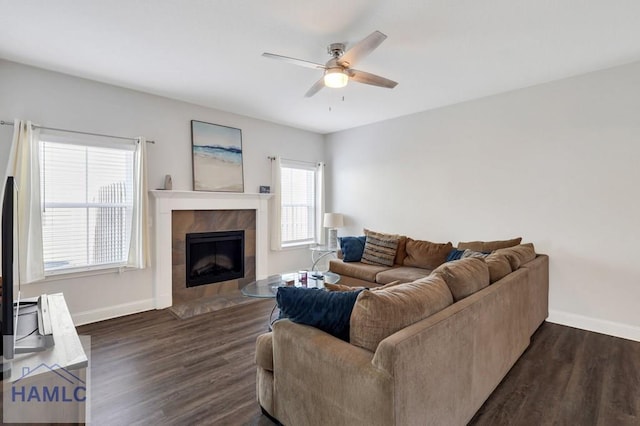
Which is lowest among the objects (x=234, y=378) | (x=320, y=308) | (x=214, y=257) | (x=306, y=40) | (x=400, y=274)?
(x=234, y=378)

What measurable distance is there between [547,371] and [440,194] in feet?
8.24

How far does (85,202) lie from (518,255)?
454 centimetres

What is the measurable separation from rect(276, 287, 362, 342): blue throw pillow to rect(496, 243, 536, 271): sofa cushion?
1815mm

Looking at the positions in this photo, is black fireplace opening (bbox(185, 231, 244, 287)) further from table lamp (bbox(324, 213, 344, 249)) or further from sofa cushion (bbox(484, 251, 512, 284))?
sofa cushion (bbox(484, 251, 512, 284))

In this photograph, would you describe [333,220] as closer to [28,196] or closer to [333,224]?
[333,224]

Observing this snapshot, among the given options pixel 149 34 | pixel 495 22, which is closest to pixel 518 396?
pixel 495 22

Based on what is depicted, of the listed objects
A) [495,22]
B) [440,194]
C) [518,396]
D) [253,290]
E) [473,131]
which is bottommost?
[518,396]

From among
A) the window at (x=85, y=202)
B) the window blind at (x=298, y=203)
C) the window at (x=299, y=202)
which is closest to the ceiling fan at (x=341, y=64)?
the window at (x=85, y=202)

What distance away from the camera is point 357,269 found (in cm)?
415

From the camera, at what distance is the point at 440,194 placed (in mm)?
4465

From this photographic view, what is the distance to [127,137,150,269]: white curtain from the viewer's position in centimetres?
370

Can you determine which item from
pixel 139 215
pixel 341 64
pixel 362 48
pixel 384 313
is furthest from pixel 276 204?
pixel 384 313

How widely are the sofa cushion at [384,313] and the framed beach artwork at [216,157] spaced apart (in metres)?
3.45

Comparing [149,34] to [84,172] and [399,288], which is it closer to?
[84,172]
